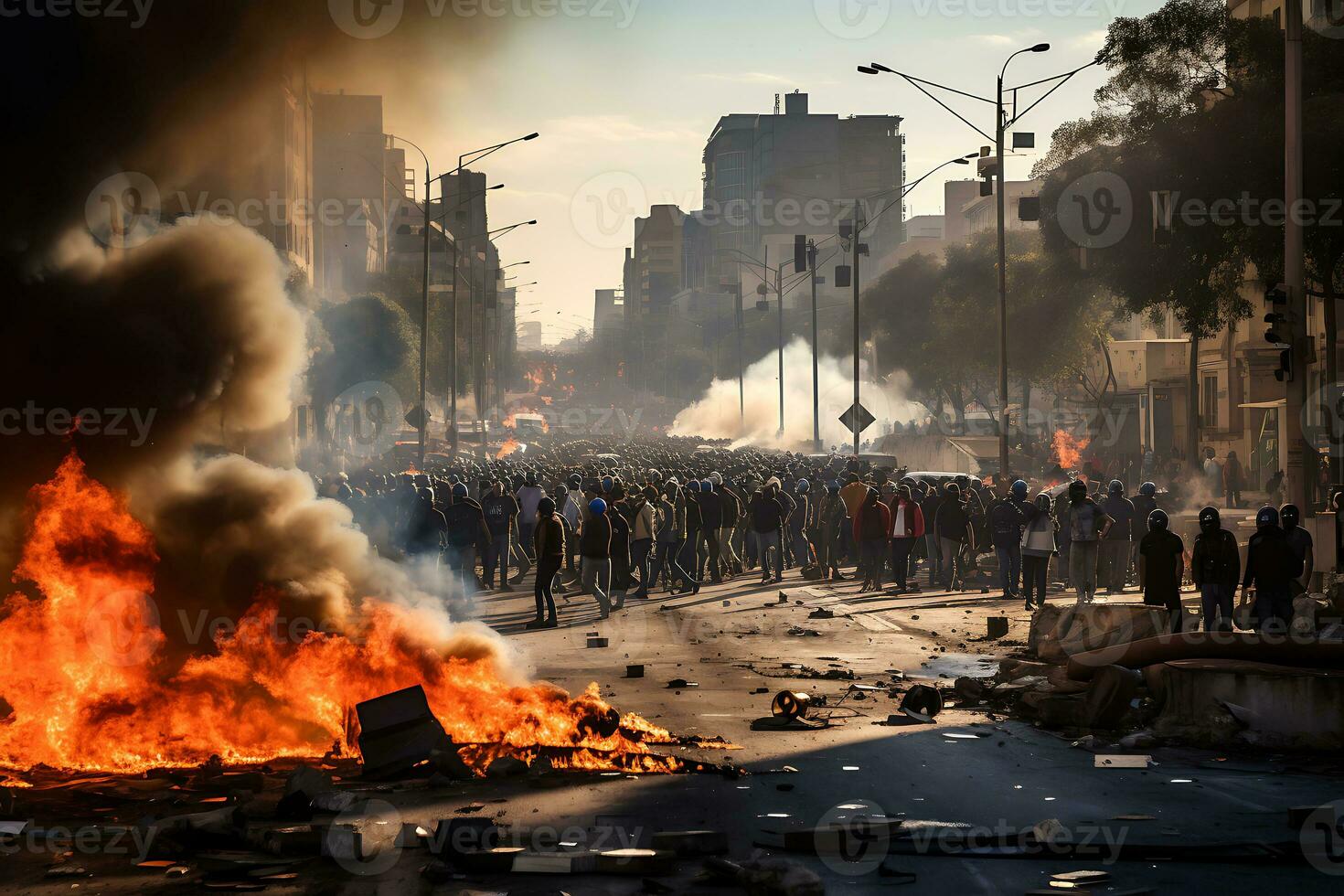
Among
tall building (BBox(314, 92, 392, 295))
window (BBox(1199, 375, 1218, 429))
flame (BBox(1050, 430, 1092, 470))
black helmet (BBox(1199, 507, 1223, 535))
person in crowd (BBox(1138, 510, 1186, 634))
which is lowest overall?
person in crowd (BBox(1138, 510, 1186, 634))

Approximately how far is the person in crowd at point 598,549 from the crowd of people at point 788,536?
0.07ft

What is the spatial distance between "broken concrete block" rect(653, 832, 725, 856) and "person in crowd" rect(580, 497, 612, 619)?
38.8 feet

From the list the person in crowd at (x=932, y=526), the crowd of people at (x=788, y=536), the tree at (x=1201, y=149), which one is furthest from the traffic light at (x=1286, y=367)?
the tree at (x=1201, y=149)

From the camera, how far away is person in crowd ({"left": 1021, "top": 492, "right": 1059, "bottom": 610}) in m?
20.1

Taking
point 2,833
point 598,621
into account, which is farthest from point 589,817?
point 598,621

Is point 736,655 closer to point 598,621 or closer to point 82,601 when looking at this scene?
point 598,621

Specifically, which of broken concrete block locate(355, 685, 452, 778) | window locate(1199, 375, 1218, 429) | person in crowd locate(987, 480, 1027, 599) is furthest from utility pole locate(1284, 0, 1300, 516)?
window locate(1199, 375, 1218, 429)

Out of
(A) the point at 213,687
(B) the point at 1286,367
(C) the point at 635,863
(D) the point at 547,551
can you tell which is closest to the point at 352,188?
(D) the point at 547,551

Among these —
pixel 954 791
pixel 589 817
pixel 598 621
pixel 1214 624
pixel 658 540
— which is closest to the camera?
pixel 589 817

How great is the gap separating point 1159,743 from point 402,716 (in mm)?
5724

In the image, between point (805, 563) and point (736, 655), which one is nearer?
point (736, 655)

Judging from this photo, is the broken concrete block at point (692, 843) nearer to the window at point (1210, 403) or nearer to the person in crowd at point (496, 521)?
the person in crowd at point (496, 521)

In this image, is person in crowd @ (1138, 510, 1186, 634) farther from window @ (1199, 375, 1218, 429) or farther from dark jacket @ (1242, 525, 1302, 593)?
window @ (1199, 375, 1218, 429)

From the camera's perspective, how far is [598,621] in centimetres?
1905
